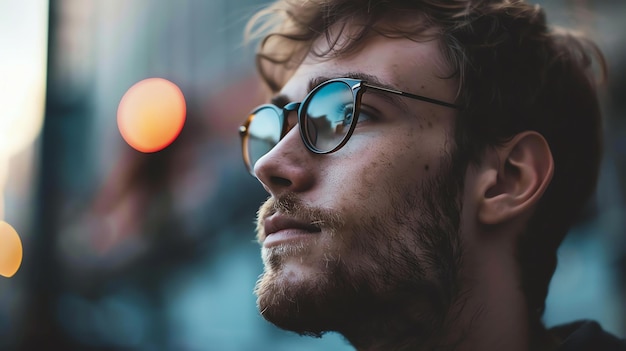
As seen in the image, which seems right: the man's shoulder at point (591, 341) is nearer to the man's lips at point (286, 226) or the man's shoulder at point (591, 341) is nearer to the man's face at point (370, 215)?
the man's face at point (370, 215)

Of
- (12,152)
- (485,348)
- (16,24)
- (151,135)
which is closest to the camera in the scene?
(485,348)

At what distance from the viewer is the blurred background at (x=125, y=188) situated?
5.80 metres

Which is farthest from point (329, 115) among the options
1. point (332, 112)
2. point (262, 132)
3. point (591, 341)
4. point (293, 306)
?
point (591, 341)

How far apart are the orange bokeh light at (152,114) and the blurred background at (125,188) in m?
0.10

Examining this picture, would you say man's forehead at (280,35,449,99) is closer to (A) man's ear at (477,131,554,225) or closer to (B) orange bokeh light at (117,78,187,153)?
(A) man's ear at (477,131,554,225)

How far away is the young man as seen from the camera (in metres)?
1.84

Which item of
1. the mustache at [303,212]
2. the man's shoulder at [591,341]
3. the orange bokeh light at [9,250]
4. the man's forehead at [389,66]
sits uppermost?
the man's forehead at [389,66]

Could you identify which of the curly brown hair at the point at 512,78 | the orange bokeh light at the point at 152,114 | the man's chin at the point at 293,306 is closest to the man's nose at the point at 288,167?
the man's chin at the point at 293,306

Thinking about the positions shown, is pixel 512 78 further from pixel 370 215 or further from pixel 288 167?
pixel 288 167

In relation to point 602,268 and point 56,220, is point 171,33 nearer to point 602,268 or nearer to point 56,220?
point 56,220

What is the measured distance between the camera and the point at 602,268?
4.03 metres

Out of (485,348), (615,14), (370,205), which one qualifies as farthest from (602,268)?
(370,205)

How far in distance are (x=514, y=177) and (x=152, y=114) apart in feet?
16.9

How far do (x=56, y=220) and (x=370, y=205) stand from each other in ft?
20.1
